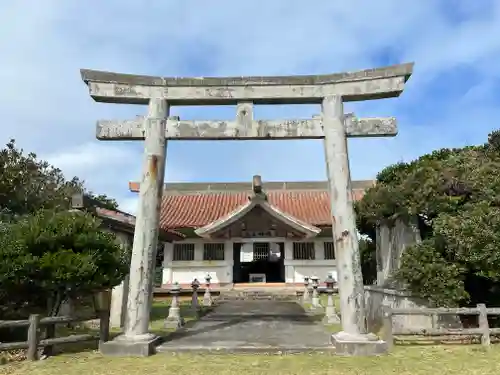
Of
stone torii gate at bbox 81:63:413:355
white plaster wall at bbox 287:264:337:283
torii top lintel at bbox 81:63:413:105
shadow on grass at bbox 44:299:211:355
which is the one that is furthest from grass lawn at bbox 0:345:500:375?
white plaster wall at bbox 287:264:337:283

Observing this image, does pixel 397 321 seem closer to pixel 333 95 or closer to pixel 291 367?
pixel 291 367

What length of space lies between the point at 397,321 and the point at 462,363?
361cm

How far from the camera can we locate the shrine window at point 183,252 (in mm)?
22672

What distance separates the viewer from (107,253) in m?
7.81

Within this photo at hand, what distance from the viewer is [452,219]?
8.52 m

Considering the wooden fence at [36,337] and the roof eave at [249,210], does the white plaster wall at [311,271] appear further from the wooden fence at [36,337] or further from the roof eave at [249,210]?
the wooden fence at [36,337]

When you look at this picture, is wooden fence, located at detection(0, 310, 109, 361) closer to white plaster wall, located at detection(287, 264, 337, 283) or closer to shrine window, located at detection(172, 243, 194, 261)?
shrine window, located at detection(172, 243, 194, 261)

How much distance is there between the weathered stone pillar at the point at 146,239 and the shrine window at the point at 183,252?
50.3 feet

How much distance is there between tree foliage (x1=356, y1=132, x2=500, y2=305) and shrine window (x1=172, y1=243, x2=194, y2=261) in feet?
44.5

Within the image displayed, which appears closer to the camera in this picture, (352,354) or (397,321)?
(352,354)

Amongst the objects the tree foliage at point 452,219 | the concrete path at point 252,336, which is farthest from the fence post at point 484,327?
the concrete path at point 252,336

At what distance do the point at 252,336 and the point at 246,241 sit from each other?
1414 centimetres

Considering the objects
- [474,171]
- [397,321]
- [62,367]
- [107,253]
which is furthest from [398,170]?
[62,367]

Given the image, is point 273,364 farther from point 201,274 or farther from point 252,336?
point 201,274
